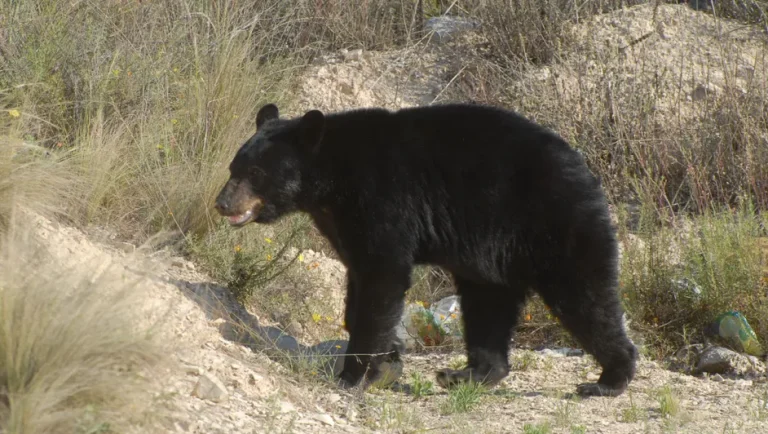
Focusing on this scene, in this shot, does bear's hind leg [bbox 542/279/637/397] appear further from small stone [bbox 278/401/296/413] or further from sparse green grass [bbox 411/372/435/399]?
small stone [bbox 278/401/296/413]

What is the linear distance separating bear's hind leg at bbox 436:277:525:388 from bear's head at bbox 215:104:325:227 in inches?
49.4

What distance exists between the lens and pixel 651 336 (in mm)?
6816

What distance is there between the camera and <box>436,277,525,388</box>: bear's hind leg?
585 centimetres

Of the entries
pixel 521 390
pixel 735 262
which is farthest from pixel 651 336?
pixel 521 390

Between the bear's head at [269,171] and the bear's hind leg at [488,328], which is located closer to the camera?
the bear's head at [269,171]

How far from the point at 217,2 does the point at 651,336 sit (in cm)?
596

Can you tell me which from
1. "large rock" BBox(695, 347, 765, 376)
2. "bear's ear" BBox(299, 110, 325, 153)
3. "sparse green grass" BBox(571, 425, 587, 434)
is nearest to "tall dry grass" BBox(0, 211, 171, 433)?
"bear's ear" BBox(299, 110, 325, 153)

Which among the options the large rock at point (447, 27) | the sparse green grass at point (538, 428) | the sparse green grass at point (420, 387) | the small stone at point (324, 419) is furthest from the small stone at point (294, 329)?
the large rock at point (447, 27)

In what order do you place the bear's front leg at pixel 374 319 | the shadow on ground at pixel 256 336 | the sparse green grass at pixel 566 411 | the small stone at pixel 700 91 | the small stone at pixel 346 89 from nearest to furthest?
1. the sparse green grass at pixel 566 411
2. the bear's front leg at pixel 374 319
3. the shadow on ground at pixel 256 336
4. the small stone at pixel 700 91
5. the small stone at pixel 346 89

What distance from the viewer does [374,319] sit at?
5.40m

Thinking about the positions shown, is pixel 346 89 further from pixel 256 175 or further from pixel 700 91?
pixel 256 175

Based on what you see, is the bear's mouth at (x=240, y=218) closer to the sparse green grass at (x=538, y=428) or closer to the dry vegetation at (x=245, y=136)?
the dry vegetation at (x=245, y=136)

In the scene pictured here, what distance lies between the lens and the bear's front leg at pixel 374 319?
17.6 feet

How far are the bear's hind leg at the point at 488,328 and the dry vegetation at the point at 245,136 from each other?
0.52 meters
